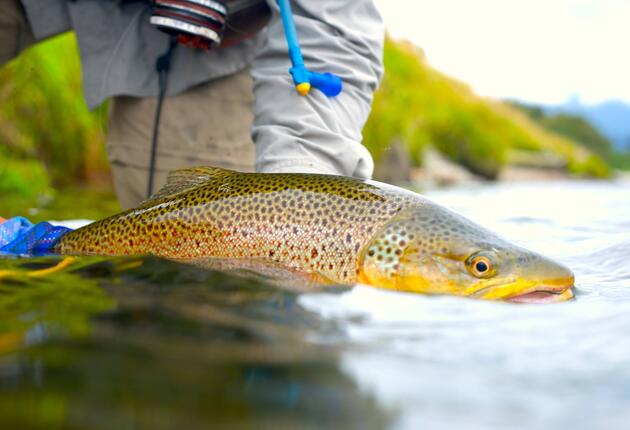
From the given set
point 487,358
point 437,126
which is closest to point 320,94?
point 487,358

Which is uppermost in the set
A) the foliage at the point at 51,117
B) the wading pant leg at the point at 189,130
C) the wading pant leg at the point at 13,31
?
the wading pant leg at the point at 13,31

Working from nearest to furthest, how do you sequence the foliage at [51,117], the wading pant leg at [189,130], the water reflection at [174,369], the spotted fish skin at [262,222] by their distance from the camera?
the water reflection at [174,369] → the spotted fish skin at [262,222] → the wading pant leg at [189,130] → the foliage at [51,117]

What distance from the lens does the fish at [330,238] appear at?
1.96 meters

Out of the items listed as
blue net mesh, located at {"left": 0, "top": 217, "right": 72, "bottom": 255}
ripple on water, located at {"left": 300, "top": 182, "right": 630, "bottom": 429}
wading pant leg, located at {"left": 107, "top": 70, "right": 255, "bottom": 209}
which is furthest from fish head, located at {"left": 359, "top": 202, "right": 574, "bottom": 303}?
wading pant leg, located at {"left": 107, "top": 70, "right": 255, "bottom": 209}

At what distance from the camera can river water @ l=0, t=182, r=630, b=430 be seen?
3.02 feet

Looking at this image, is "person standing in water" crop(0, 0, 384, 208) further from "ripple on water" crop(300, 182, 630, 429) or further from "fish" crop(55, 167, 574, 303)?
"ripple on water" crop(300, 182, 630, 429)

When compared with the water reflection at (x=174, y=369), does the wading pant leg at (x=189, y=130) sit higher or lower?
lower

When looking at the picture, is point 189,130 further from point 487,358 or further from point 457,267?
point 487,358

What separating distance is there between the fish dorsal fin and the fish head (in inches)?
27.1

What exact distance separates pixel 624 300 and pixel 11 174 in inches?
228

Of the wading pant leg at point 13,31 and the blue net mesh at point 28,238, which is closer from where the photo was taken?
the blue net mesh at point 28,238

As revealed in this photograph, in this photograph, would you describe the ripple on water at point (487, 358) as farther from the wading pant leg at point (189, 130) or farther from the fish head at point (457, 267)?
the wading pant leg at point (189, 130)

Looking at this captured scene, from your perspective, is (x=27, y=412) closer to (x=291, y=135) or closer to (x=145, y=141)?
(x=291, y=135)

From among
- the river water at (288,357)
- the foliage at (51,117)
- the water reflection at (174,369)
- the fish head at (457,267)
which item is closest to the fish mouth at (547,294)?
the fish head at (457,267)
